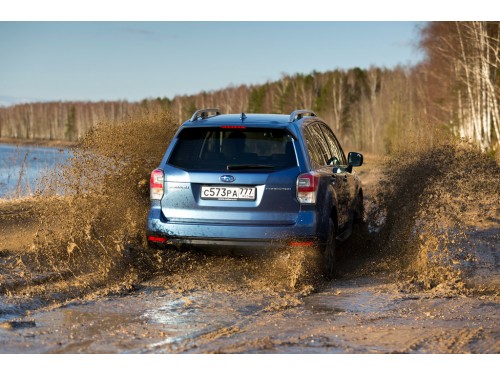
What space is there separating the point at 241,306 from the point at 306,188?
145cm

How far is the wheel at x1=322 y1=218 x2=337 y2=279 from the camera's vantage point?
7906 mm

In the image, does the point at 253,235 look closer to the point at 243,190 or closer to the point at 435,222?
the point at 243,190

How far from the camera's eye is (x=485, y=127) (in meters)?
34.6

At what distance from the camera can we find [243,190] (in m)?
7.62

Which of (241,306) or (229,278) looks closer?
(241,306)

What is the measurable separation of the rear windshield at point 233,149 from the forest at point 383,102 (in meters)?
2.80

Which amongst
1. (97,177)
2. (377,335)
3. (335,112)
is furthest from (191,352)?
(335,112)

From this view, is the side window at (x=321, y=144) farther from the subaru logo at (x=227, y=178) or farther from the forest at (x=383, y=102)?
the forest at (x=383, y=102)

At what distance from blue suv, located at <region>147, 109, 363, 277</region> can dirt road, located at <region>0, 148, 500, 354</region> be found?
43cm

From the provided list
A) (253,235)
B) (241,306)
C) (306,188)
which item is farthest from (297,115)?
(241,306)

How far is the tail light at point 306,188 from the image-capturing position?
7570 millimetres

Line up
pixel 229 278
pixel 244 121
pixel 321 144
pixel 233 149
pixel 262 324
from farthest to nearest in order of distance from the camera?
pixel 321 144 < pixel 229 278 < pixel 244 121 < pixel 233 149 < pixel 262 324

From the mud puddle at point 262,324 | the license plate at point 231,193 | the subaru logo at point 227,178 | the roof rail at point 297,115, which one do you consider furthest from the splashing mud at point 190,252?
the roof rail at point 297,115

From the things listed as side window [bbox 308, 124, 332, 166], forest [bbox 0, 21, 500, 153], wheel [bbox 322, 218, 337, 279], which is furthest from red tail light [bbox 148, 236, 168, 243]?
forest [bbox 0, 21, 500, 153]
